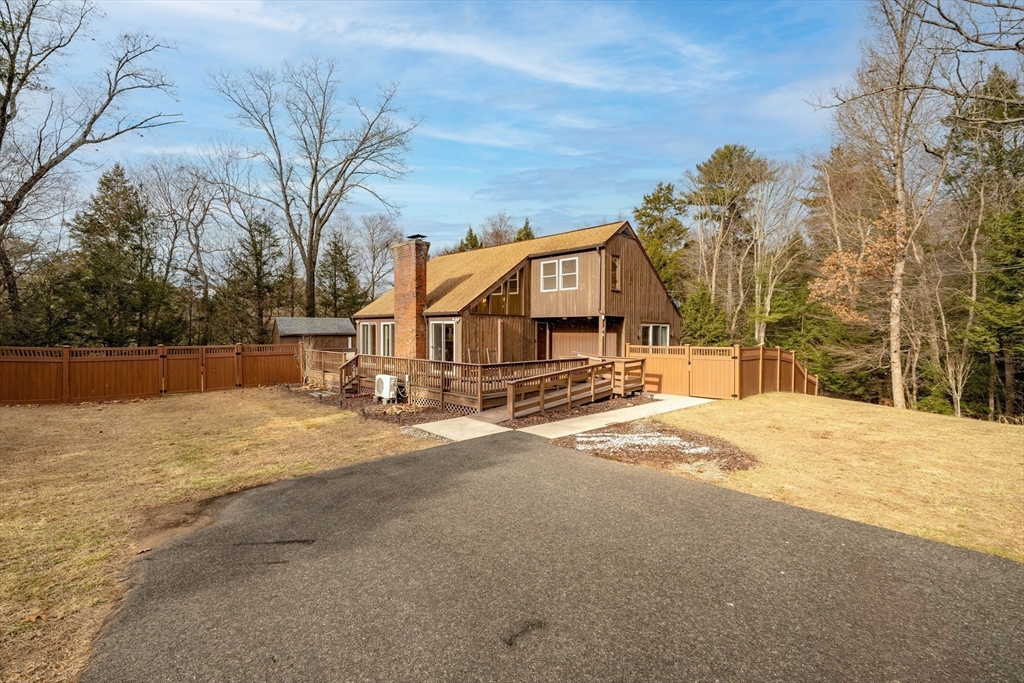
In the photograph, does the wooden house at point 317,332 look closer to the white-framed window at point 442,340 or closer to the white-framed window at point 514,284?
the white-framed window at point 442,340

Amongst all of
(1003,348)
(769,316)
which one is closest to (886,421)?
(1003,348)

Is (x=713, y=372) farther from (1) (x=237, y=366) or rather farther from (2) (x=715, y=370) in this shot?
(1) (x=237, y=366)

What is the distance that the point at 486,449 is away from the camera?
29.2 feet

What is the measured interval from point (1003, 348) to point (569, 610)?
24.1 meters

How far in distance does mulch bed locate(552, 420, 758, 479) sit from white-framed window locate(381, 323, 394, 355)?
41.5ft

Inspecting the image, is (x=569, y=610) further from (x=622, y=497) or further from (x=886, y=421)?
(x=886, y=421)

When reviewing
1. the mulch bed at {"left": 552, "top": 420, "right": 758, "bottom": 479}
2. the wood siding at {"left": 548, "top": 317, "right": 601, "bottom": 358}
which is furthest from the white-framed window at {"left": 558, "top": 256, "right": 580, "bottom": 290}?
the mulch bed at {"left": 552, "top": 420, "right": 758, "bottom": 479}

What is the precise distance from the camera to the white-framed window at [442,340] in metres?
17.6

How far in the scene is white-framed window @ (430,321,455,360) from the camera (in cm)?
1758

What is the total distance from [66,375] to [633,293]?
68.9 ft

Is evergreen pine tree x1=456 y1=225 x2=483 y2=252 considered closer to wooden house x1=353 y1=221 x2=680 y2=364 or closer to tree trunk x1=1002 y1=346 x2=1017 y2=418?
wooden house x1=353 y1=221 x2=680 y2=364

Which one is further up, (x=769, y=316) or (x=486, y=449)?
(x=769, y=316)

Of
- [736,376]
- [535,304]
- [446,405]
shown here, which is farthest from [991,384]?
[446,405]

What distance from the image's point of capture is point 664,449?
9.00 meters
